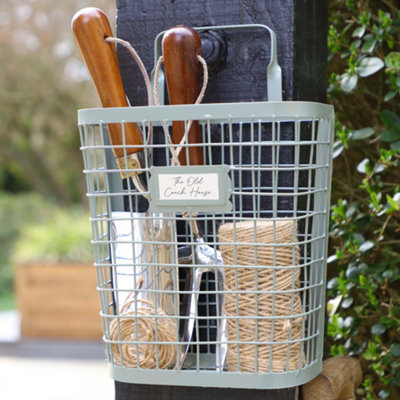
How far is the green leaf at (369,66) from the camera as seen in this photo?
119cm

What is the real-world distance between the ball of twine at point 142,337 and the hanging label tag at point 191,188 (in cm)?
15

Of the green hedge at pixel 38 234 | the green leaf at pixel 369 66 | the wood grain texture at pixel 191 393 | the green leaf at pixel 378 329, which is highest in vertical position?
the green leaf at pixel 369 66

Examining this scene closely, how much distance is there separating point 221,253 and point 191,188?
0.10 meters

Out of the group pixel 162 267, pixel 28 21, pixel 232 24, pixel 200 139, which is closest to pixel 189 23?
pixel 232 24

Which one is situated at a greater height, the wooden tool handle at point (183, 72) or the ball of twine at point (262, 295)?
the wooden tool handle at point (183, 72)

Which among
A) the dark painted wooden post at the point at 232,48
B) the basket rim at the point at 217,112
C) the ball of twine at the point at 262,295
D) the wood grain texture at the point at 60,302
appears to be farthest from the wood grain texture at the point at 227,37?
the wood grain texture at the point at 60,302

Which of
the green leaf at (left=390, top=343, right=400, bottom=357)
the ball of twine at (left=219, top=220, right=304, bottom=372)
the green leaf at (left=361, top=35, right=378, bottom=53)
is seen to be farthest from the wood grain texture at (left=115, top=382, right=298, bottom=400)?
the green leaf at (left=361, top=35, right=378, bottom=53)

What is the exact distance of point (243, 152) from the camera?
987 millimetres

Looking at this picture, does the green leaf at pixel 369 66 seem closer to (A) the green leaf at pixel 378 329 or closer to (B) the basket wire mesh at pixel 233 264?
(B) the basket wire mesh at pixel 233 264

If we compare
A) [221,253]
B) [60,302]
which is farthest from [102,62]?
[60,302]

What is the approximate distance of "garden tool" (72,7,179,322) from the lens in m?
0.92

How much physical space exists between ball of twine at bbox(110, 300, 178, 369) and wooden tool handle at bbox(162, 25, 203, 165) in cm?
21

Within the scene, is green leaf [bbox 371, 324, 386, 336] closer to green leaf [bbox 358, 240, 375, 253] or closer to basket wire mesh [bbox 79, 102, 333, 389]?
green leaf [bbox 358, 240, 375, 253]

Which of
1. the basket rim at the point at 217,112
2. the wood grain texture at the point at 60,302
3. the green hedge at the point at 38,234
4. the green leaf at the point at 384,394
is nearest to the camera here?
the basket rim at the point at 217,112
